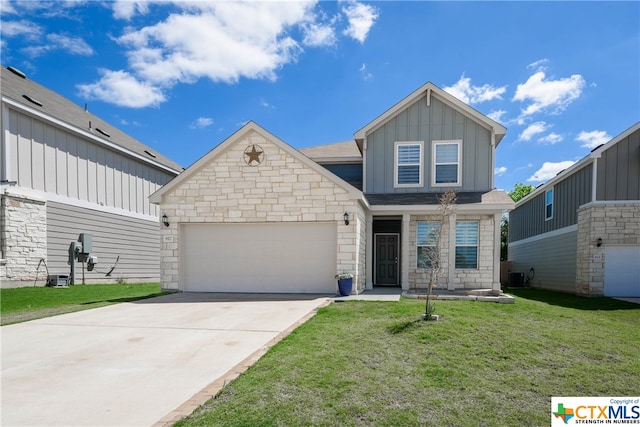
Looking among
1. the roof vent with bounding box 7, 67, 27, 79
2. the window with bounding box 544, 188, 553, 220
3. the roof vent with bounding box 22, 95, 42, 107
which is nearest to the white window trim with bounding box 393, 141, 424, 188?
the window with bounding box 544, 188, 553, 220

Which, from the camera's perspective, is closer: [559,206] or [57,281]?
[57,281]

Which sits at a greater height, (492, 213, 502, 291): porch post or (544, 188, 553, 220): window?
(544, 188, 553, 220): window

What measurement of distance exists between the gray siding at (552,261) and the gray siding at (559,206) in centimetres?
55

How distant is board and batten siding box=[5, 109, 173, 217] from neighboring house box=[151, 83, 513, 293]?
16.0 feet

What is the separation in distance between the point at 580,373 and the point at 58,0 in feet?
46.6

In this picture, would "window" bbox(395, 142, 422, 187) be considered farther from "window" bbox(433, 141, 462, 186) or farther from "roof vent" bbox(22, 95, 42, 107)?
"roof vent" bbox(22, 95, 42, 107)

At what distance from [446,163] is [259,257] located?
7.39 metres

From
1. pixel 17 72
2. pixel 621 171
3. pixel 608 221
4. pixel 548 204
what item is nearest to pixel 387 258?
pixel 608 221

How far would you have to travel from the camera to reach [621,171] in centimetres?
1243

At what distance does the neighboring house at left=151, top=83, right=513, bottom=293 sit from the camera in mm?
10625

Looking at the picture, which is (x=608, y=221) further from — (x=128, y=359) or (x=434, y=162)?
(x=128, y=359)

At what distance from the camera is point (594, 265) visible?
12266 millimetres

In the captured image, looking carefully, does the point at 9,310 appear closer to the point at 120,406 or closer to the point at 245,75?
the point at 120,406

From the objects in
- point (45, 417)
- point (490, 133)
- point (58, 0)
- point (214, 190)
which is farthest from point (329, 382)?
point (58, 0)
